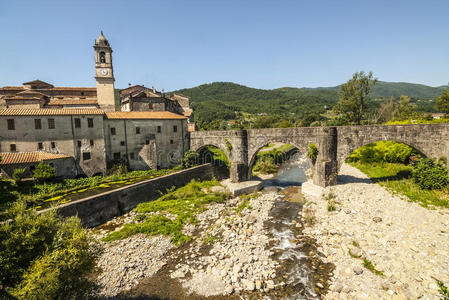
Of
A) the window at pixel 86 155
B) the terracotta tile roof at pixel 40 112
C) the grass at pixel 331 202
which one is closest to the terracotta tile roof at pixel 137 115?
the terracotta tile roof at pixel 40 112

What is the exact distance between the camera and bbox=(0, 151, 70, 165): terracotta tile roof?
20531 millimetres

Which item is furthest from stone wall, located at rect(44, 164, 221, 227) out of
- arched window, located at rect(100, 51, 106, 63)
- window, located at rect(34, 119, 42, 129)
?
arched window, located at rect(100, 51, 106, 63)

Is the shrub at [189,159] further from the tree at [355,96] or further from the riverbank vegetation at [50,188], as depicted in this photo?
the tree at [355,96]

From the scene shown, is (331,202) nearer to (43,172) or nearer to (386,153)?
(386,153)

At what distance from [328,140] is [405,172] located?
36.0 ft

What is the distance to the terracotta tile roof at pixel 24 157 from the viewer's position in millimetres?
20531

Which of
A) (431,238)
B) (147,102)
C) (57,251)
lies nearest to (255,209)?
(431,238)

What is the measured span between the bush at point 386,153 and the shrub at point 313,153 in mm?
13059

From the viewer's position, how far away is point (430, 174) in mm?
17469

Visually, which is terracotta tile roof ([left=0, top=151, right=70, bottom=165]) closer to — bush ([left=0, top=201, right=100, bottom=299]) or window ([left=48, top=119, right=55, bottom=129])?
window ([left=48, top=119, right=55, bottom=129])

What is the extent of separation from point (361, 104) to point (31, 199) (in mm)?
51802

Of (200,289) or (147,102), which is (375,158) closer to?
(200,289)

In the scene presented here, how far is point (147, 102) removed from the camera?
37531 mm

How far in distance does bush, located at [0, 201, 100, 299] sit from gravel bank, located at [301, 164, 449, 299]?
10556mm
